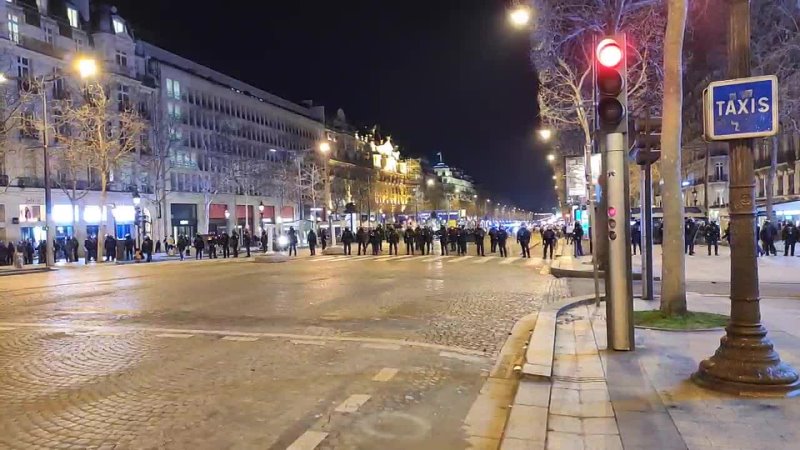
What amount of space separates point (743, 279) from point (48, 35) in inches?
2132

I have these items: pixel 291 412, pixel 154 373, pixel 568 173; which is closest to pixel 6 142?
pixel 568 173

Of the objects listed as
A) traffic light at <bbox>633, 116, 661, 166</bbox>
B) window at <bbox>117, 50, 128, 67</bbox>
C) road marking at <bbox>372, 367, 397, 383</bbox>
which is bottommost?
road marking at <bbox>372, 367, 397, 383</bbox>

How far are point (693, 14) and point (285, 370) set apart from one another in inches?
667

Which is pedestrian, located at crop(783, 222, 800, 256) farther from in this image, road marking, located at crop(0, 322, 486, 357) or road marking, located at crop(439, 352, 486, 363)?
road marking, located at crop(439, 352, 486, 363)

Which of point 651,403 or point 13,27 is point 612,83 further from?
point 13,27

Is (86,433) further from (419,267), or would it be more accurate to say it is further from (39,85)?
(39,85)

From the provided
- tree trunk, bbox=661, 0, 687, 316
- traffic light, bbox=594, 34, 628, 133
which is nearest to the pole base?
traffic light, bbox=594, 34, 628, 133

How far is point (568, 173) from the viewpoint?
72.0 feet

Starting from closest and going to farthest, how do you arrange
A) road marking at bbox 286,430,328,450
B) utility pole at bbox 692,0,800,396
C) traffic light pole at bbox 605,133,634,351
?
road marking at bbox 286,430,328,450, utility pole at bbox 692,0,800,396, traffic light pole at bbox 605,133,634,351

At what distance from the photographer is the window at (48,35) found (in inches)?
1884

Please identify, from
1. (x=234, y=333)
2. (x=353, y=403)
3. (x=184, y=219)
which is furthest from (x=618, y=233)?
(x=184, y=219)

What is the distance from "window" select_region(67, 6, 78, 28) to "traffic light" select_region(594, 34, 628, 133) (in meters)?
54.2

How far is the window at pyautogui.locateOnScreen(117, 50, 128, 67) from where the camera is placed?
182 feet

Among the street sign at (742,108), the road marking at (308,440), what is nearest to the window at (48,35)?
the road marking at (308,440)
